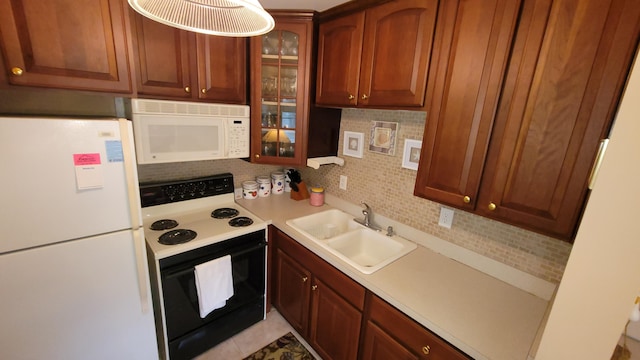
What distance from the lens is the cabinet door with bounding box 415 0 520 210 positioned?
98 cm

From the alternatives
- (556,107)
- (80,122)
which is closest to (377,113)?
(556,107)

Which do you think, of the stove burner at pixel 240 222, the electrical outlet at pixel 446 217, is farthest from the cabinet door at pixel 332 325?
the electrical outlet at pixel 446 217

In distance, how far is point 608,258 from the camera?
0.57m

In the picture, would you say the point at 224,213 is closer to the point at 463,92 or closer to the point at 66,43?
the point at 66,43

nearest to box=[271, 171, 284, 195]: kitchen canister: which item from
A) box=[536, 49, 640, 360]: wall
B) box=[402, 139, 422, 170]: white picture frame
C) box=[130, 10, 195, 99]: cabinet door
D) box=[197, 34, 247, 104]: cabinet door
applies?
box=[197, 34, 247, 104]: cabinet door

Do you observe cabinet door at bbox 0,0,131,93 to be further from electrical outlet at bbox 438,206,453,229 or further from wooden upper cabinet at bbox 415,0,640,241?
electrical outlet at bbox 438,206,453,229

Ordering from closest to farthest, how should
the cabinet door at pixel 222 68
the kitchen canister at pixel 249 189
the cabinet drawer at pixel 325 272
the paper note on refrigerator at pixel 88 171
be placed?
the paper note on refrigerator at pixel 88 171 → the cabinet drawer at pixel 325 272 → the cabinet door at pixel 222 68 → the kitchen canister at pixel 249 189

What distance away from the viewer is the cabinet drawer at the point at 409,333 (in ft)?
3.35

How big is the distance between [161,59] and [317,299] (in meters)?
1.68

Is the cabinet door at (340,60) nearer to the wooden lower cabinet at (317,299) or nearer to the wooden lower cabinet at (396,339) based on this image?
the wooden lower cabinet at (317,299)

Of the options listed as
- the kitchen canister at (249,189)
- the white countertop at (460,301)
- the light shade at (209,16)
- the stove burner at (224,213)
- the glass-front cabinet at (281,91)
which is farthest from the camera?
the kitchen canister at (249,189)

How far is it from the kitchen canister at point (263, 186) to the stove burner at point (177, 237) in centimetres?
77

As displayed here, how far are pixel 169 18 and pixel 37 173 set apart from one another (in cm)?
85

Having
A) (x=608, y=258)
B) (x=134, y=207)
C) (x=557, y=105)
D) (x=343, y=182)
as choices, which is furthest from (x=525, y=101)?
(x=134, y=207)
